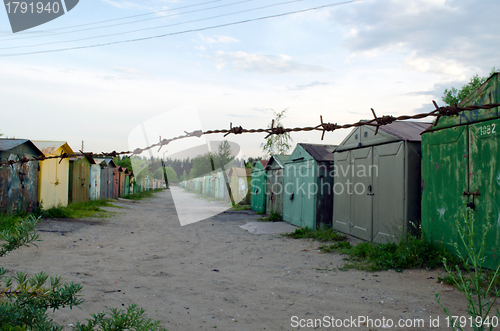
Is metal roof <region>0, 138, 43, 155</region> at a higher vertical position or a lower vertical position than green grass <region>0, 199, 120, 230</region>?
higher

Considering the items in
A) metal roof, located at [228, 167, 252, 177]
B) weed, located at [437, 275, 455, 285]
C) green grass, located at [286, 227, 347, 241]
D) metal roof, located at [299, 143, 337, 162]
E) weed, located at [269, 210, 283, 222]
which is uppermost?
metal roof, located at [299, 143, 337, 162]

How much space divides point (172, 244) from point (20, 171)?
5342 millimetres

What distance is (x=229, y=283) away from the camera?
4410 mm

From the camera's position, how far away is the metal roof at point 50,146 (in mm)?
10836

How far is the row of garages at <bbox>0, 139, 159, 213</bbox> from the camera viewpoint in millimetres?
8469

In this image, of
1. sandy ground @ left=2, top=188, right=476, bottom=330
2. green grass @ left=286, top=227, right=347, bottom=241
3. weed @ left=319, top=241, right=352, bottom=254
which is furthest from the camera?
green grass @ left=286, top=227, right=347, bottom=241

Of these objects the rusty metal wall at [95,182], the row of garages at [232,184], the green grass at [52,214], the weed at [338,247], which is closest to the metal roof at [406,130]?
the weed at [338,247]

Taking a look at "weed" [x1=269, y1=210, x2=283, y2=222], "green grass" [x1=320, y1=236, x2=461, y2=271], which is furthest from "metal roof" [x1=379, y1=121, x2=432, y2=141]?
"weed" [x1=269, y1=210, x2=283, y2=222]

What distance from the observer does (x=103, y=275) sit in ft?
15.1

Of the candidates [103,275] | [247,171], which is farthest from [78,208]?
[247,171]

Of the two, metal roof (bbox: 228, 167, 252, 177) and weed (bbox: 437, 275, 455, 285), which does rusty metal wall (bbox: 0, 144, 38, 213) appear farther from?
metal roof (bbox: 228, 167, 252, 177)

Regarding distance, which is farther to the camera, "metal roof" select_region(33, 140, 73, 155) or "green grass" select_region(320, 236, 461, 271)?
"metal roof" select_region(33, 140, 73, 155)

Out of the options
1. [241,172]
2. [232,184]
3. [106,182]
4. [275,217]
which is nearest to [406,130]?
[275,217]

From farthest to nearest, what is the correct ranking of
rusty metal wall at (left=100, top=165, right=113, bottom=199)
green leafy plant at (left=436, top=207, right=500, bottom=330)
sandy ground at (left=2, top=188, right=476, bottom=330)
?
rusty metal wall at (left=100, top=165, right=113, bottom=199) < sandy ground at (left=2, top=188, right=476, bottom=330) < green leafy plant at (left=436, top=207, right=500, bottom=330)
